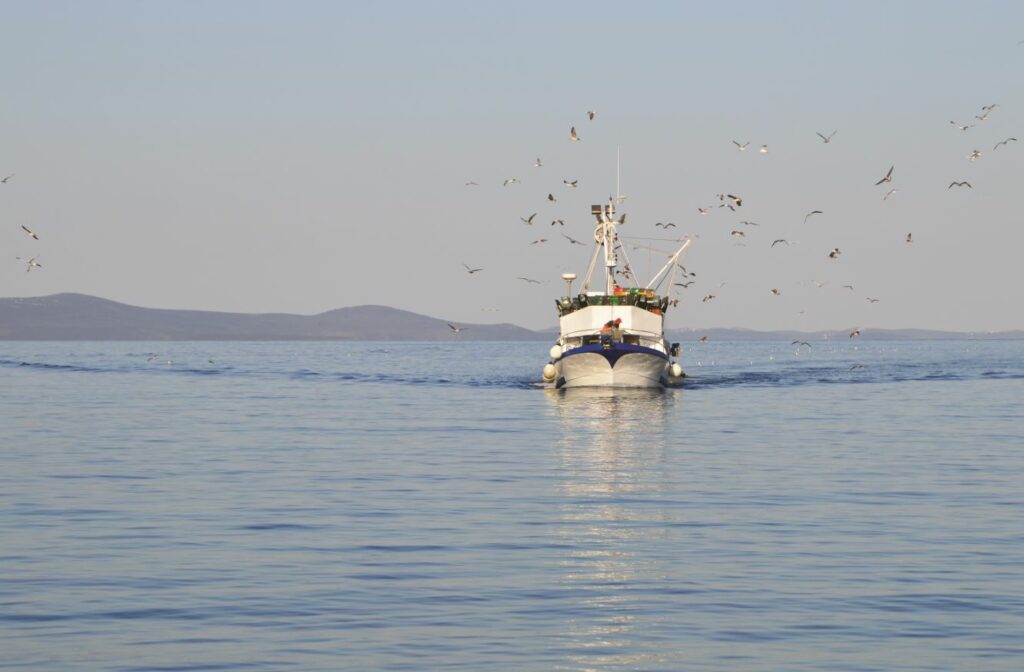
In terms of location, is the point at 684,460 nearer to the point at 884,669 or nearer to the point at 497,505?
the point at 497,505

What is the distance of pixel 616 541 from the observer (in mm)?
33406

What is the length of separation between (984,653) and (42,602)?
48.4 ft

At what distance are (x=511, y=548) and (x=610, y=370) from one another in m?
72.6

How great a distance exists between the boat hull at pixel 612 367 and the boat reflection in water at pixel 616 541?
30490 millimetres

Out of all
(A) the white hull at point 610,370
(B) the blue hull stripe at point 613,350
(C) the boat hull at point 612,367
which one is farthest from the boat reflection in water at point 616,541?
(A) the white hull at point 610,370

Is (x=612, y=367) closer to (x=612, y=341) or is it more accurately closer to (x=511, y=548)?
(x=612, y=341)

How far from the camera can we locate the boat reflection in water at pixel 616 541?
74.8ft

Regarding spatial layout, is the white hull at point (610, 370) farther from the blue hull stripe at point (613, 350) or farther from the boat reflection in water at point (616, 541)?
the boat reflection in water at point (616, 541)

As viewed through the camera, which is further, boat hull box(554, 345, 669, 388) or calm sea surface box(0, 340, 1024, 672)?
→ boat hull box(554, 345, 669, 388)

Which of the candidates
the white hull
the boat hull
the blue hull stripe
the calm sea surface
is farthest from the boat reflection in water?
the white hull

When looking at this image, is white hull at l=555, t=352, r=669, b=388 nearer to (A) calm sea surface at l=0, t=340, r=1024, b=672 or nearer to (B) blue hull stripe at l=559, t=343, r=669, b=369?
(B) blue hull stripe at l=559, t=343, r=669, b=369

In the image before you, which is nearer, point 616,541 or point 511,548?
point 511,548

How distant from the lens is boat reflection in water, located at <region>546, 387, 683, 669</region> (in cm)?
2281

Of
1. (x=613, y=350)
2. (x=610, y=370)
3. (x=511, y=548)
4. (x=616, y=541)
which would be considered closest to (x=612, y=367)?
(x=610, y=370)
